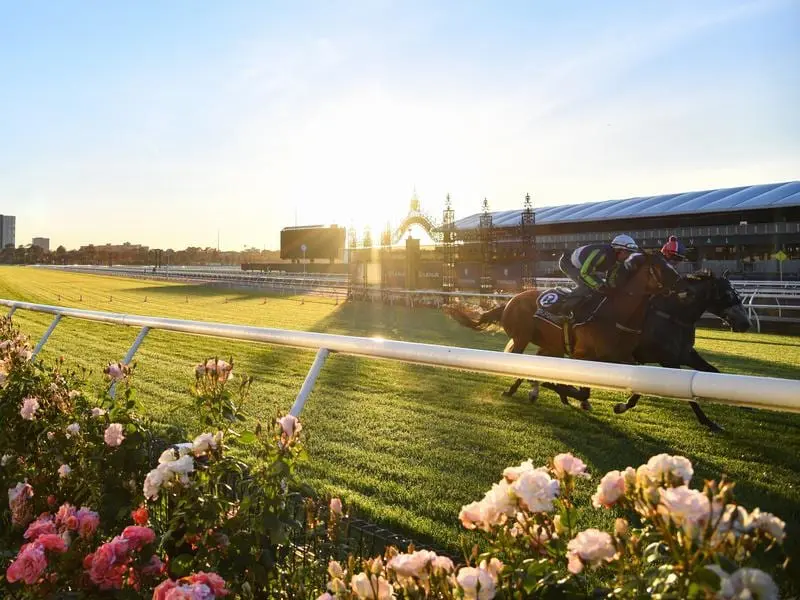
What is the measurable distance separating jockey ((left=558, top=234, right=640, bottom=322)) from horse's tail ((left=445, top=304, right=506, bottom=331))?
128cm

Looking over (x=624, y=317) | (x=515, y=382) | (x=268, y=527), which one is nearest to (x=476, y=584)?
(x=268, y=527)

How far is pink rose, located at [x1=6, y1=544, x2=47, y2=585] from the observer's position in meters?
1.55

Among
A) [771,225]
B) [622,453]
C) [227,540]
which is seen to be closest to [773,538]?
[227,540]

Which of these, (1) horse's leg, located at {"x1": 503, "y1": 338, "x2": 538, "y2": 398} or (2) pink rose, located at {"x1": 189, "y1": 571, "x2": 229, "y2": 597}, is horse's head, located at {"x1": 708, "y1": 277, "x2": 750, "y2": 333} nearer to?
(1) horse's leg, located at {"x1": 503, "y1": 338, "x2": 538, "y2": 398}

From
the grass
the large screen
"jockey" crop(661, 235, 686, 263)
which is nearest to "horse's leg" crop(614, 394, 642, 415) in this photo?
the grass

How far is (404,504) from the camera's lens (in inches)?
133

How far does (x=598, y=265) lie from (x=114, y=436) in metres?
5.03

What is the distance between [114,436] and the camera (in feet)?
7.25

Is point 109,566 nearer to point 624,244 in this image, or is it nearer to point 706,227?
point 624,244

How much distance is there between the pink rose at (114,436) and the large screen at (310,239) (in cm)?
5498

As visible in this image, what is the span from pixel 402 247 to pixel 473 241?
2.84 m

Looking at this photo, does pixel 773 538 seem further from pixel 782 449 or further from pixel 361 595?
pixel 782 449

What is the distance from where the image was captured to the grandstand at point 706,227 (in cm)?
2820

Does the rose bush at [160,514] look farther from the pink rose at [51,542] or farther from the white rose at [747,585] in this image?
the white rose at [747,585]
